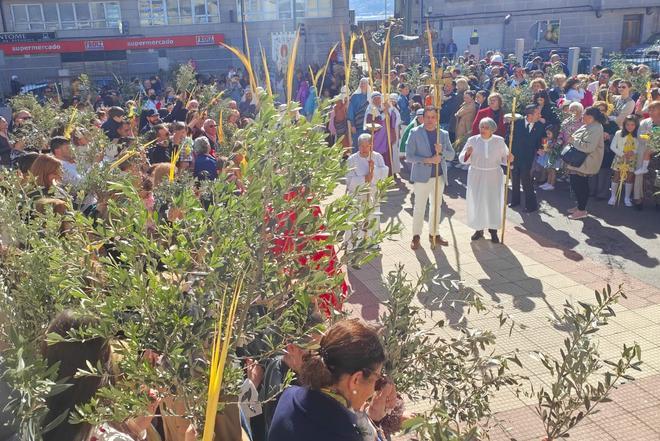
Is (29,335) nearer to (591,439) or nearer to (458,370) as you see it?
(458,370)

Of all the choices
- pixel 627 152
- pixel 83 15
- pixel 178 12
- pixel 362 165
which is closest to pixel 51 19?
pixel 83 15

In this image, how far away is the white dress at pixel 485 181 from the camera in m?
7.77

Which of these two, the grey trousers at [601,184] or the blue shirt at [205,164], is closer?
the blue shirt at [205,164]

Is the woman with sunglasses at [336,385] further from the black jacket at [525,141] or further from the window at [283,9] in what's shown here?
the window at [283,9]

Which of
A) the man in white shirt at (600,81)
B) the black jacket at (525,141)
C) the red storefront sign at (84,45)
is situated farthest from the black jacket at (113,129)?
the red storefront sign at (84,45)

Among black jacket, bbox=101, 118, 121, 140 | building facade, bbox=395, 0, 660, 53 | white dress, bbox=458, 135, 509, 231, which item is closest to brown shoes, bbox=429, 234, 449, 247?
white dress, bbox=458, 135, 509, 231

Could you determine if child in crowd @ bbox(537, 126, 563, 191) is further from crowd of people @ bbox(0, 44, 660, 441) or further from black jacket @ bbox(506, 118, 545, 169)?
black jacket @ bbox(506, 118, 545, 169)

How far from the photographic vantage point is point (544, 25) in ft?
112

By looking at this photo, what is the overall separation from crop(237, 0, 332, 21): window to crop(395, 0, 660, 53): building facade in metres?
4.65

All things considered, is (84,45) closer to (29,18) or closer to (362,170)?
(29,18)

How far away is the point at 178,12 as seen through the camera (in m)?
31.6

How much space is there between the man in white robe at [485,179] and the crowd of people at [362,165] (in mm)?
14

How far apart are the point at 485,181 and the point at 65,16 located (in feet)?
97.6

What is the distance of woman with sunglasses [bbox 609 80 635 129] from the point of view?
10254mm
